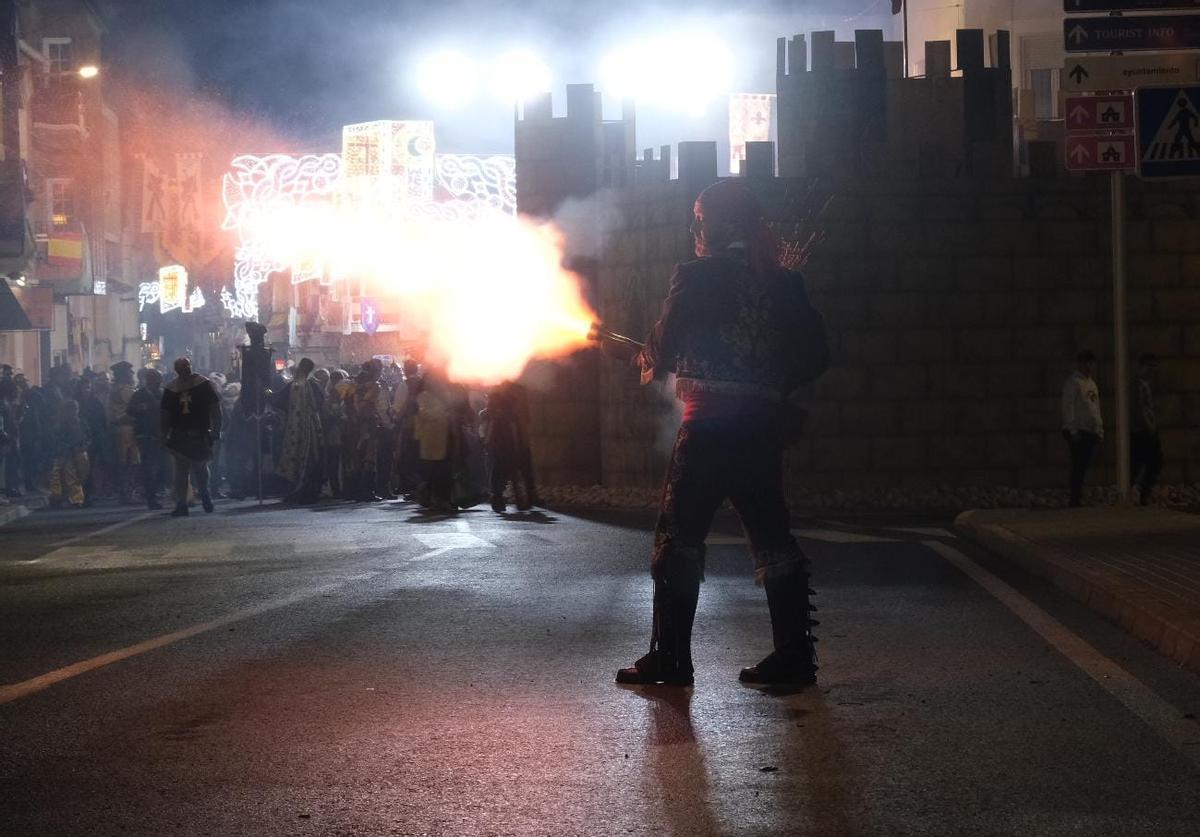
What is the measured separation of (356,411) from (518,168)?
3.81 m

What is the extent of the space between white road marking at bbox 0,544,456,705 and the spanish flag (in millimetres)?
34871

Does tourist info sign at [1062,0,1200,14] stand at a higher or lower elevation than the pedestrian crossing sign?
higher

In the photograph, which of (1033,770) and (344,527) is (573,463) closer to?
(344,527)

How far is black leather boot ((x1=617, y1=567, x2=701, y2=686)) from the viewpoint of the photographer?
23.5 feet

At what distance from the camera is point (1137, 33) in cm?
1412

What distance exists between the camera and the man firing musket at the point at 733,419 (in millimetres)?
7176

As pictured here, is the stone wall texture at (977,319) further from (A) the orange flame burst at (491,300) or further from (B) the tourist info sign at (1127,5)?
(B) the tourist info sign at (1127,5)

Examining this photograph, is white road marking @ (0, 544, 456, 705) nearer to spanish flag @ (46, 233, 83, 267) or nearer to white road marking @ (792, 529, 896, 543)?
white road marking @ (792, 529, 896, 543)

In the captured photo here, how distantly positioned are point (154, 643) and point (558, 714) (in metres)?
2.91

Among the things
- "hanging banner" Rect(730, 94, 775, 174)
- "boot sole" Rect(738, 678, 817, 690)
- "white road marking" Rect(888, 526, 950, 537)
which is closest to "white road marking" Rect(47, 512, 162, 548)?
"white road marking" Rect(888, 526, 950, 537)

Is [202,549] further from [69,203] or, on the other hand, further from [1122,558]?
[69,203]

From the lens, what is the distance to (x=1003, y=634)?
344 inches

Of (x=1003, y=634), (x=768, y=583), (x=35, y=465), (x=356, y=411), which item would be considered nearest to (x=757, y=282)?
(x=768, y=583)

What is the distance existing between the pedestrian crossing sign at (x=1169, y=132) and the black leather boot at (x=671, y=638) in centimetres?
776
